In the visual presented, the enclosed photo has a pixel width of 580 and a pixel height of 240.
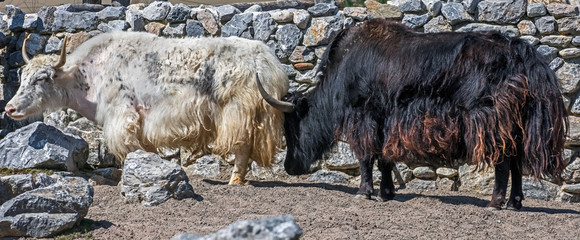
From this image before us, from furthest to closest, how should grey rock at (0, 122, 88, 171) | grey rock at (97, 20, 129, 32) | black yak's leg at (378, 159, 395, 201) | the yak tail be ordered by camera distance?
grey rock at (97, 20, 129, 32) → grey rock at (0, 122, 88, 171) → black yak's leg at (378, 159, 395, 201) → the yak tail

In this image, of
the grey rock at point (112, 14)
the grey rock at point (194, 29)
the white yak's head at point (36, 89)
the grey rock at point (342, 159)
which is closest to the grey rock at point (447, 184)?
the grey rock at point (342, 159)

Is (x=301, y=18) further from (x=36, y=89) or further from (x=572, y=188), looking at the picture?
(x=572, y=188)

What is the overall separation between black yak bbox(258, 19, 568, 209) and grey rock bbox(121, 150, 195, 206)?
111 centimetres

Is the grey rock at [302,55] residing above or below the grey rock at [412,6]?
below

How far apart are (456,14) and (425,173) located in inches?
55.5

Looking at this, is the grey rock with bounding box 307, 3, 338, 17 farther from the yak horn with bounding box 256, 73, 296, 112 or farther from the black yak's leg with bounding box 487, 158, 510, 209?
the black yak's leg with bounding box 487, 158, 510, 209

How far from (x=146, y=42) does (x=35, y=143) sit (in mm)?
1225

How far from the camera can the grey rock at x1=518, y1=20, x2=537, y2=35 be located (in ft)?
21.4

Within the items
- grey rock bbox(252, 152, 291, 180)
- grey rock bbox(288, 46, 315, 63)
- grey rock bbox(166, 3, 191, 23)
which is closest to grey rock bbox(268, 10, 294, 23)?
grey rock bbox(288, 46, 315, 63)

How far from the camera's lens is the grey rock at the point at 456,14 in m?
6.68

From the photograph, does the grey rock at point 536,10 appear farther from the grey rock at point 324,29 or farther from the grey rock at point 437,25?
the grey rock at point 324,29

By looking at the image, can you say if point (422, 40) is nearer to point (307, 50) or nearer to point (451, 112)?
point (451, 112)

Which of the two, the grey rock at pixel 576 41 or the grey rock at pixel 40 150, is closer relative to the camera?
the grey rock at pixel 40 150

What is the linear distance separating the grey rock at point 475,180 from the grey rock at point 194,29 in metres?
2.74
